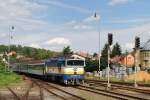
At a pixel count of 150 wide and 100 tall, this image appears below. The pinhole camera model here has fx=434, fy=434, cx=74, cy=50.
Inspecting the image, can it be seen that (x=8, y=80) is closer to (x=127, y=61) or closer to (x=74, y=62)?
(x=74, y=62)

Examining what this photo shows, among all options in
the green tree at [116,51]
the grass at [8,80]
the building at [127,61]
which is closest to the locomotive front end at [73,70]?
the grass at [8,80]

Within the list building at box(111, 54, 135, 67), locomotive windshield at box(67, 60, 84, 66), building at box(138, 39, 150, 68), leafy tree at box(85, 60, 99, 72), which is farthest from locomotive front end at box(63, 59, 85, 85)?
building at box(138, 39, 150, 68)

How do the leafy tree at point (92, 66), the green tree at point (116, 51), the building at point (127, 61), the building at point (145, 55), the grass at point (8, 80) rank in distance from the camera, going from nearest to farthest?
the grass at point (8, 80) < the building at point (127, 61) < the leafy tree at point (92, 66) < the building at point (145, 55) < the green tree at point (116, 51)

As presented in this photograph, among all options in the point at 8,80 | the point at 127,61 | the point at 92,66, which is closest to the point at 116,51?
the point at 92,66

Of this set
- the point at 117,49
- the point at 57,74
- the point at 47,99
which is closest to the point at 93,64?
the point at 57,74

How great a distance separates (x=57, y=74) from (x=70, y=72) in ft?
12.9

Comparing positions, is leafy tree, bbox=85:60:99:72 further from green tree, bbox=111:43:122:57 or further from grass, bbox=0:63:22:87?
green tree, bbox=111:43:122:57

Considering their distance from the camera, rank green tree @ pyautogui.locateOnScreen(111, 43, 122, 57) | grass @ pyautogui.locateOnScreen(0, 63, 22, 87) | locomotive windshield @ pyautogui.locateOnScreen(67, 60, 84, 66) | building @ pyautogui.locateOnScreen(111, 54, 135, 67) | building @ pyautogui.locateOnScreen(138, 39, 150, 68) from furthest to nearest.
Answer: green tree @ pyautogui.locateOnScreen(111, 43, 122, 57), building @ pyautogui.locateOnScreen(138, 39, 150, 68), building @ pyautogui.locateOnScreen(111, 54, 135, 67), grass @ pyautogui.locateOnScreen(0, 63, 22, 87), locomotive windshield @ pyautogui.locateOnScreen(67, 60, 84, 66)

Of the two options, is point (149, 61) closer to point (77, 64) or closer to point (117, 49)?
point (117, 49)

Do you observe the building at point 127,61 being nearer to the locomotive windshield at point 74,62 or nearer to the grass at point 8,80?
the locomotive windshield at point 74,62

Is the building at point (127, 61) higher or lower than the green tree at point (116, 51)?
lower

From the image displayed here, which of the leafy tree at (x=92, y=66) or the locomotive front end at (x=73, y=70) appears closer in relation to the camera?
the locomotive front end at (x=73, y=70)

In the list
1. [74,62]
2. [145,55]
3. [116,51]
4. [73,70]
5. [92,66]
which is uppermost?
[116,51]

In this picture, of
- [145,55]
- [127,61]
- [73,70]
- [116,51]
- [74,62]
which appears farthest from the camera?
[116,51]
